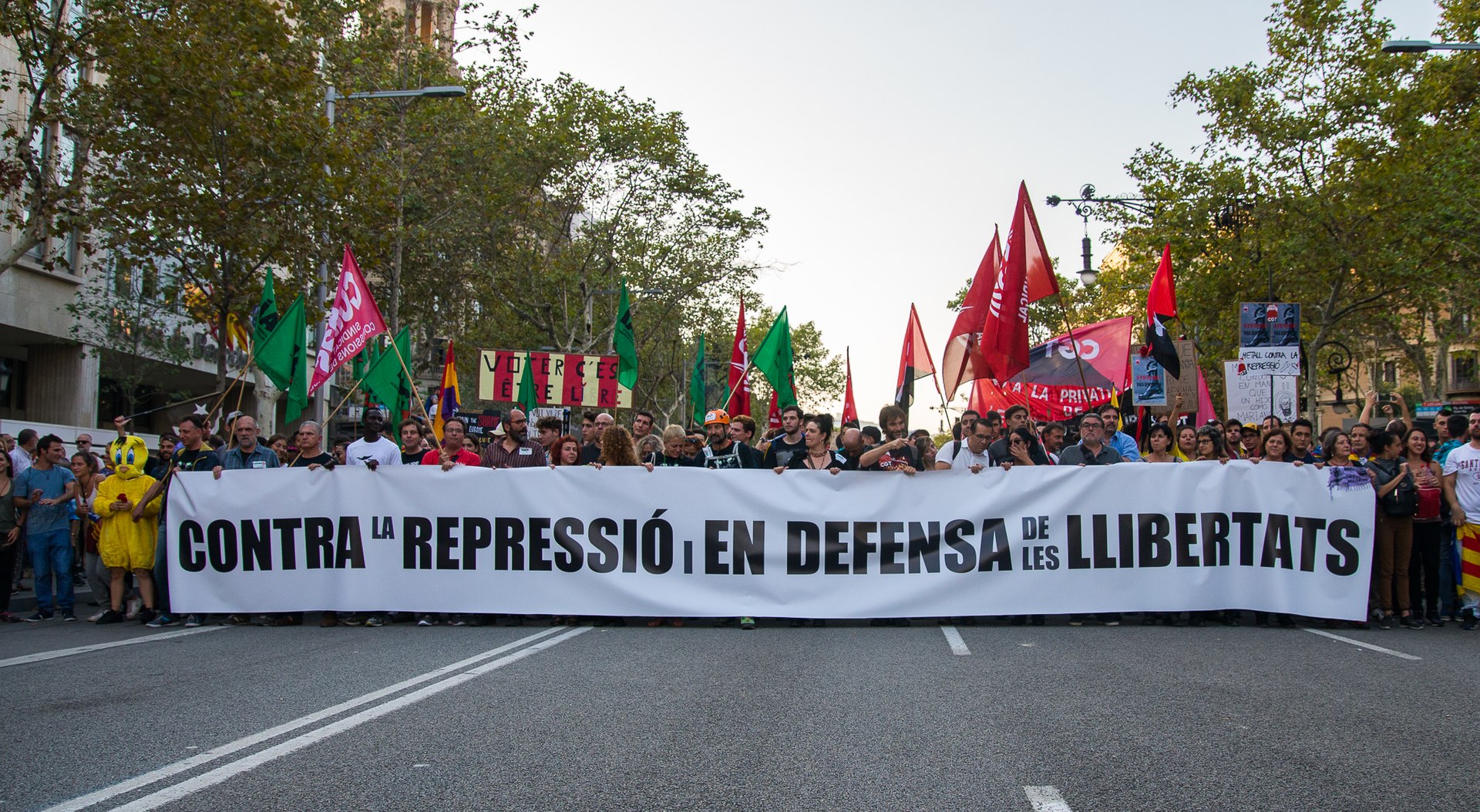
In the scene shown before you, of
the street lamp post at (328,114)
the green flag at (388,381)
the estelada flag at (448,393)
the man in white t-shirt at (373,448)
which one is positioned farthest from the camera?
the estelada flag at (448,393)

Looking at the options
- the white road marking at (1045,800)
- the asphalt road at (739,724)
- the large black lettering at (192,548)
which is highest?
the large black lettering at (192,548)

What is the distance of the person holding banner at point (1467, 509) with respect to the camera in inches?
432

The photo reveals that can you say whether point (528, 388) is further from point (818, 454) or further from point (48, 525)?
point (818, 454)

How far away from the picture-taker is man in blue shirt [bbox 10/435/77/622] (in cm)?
1170

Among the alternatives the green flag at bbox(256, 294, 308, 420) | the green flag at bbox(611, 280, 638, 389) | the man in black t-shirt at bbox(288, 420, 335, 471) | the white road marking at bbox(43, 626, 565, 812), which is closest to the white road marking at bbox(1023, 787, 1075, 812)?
the white road marking at bbox(43, 626, 565, 812)

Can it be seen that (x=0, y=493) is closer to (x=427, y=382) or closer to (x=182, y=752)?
(x=182, y=752)

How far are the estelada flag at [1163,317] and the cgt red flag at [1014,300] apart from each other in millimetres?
1955

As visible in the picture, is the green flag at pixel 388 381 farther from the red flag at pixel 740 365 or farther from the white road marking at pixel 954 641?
the white road marking at pixel 954 641

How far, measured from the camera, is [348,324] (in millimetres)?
13953

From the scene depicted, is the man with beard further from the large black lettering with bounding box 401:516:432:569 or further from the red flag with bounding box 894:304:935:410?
the red flag with bounding box 894:304:935:410

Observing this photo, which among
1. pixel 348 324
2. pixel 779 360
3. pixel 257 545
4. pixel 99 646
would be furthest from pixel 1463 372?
pixel 99 646

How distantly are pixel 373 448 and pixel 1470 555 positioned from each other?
9.43 m

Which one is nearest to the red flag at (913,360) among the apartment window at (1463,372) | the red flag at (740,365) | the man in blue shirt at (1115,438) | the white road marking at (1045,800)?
the red flag at (740,365)

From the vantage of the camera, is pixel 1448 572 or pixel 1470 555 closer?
pixel 1470 555
